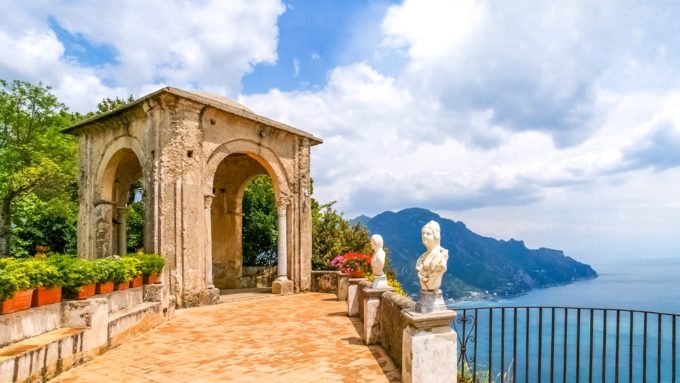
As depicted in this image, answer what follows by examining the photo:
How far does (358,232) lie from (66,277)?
699 inches

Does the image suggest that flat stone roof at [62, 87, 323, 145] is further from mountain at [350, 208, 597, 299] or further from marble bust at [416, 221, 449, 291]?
mountain at [350, 208, 597, 299]

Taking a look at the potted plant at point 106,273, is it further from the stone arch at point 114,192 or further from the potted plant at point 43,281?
the stone arch at point 114,192

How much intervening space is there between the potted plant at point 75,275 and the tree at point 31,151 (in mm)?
15458

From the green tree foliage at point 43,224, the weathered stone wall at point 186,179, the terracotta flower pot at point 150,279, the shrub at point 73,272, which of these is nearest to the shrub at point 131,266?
the terracotta flower pot at point 150,279

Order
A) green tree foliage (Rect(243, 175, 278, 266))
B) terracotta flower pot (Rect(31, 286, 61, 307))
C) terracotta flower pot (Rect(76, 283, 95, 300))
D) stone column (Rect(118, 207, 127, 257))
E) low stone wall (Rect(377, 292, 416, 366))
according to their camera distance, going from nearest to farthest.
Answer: low stone wall (Rect(377, 292, 416, 366)) → terracotta flower pot (Rect(31, 286, 61, 307)) → terracotta flower pot (Rect(76, 283, 95, 300)) → stone column (Rect(118, 207, 127, 257)) → green tree foliage (Rect(243, 175, 278, 266))

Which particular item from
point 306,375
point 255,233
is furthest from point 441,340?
point 255,233

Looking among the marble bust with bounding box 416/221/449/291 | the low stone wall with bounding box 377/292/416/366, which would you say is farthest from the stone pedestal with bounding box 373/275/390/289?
the marble bust with bounding box 416/221/449/291

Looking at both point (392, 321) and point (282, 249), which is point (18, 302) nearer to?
point (392, 321)

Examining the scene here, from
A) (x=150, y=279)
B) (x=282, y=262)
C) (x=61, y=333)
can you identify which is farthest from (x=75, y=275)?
(x=282, y=262)

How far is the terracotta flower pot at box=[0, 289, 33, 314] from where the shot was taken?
5.34 m

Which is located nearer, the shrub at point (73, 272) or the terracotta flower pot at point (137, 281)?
the shrub at point (73, 272)

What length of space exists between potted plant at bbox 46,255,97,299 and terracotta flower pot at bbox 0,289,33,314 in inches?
24.0

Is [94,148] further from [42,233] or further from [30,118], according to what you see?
[30,118]

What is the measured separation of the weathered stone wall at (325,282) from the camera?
13.9 m
